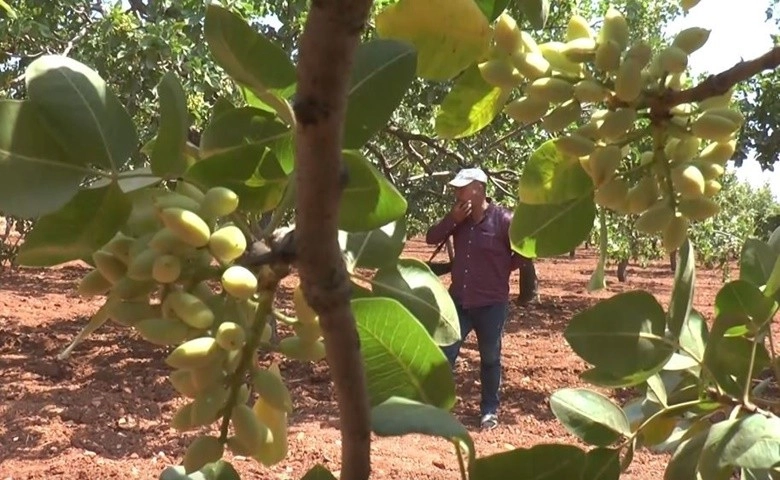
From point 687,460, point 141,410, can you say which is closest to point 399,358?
point 687,460

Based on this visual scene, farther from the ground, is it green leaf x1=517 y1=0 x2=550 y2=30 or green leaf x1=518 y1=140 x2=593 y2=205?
green leaf x1=517 y1=0 x2=550 y2=30

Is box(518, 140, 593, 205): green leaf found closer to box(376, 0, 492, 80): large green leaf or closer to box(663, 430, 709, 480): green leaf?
box(376, 0, 492, 80): large green leaf

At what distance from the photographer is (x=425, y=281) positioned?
21.7 inches

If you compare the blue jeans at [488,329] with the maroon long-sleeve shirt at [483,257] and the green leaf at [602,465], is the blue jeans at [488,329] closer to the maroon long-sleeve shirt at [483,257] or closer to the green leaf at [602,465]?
the maroon long-sleeve shirt at [483,257]

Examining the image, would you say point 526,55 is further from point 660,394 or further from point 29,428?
point 29,428

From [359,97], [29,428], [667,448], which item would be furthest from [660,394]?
[29,428]

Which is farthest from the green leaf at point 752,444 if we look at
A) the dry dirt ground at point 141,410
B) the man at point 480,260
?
the man at point 480,260

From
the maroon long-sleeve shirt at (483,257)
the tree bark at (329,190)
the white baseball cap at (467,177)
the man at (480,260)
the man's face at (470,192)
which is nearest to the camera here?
the tree bark at (329,190)

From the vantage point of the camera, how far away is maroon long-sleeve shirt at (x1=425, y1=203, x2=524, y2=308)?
13.6 feet

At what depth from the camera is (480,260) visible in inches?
165

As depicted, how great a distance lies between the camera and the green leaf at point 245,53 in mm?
442

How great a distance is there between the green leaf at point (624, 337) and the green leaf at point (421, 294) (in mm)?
93

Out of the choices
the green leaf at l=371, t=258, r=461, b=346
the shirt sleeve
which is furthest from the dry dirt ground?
the green leaf at l=371, t=258, r=461, b=346

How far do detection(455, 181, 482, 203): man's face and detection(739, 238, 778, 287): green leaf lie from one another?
3078 millimetres
